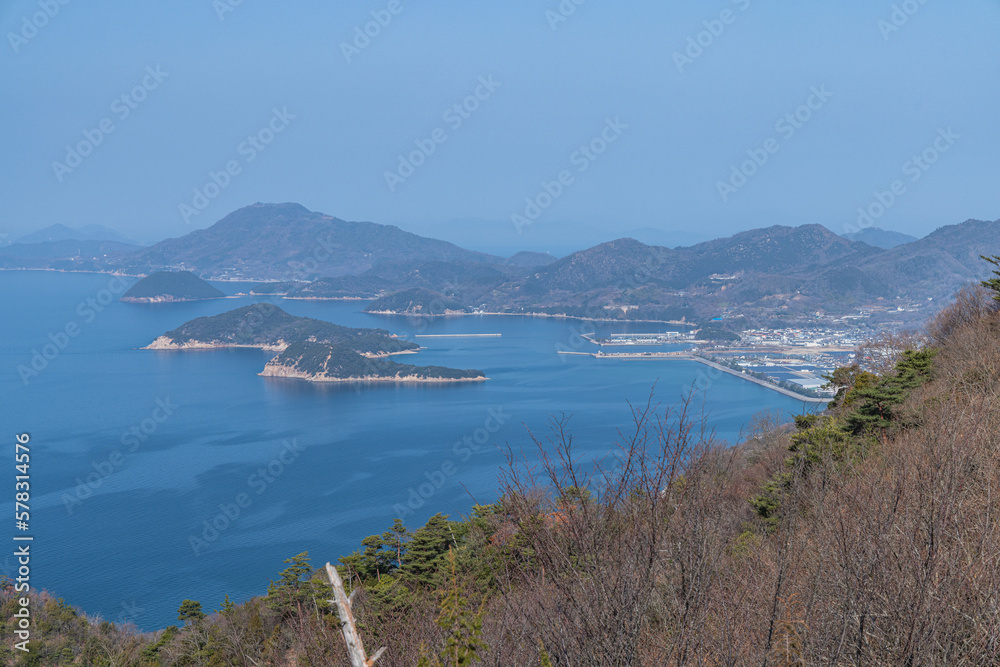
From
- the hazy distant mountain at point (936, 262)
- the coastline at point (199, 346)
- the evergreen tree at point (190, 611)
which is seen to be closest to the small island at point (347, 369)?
the coastline at point (199, 346)

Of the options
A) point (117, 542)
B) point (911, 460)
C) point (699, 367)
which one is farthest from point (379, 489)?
point (699, 367)

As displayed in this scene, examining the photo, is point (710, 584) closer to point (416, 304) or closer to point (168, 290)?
point (416, 304)

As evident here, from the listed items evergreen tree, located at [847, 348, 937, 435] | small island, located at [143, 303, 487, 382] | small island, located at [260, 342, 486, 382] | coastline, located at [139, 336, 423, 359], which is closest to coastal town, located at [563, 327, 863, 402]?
small island, located at [260, 342, 486, 382]

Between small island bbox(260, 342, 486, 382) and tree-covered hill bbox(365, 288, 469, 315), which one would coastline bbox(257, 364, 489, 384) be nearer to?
small island bbox(260, 342, 486, 382)

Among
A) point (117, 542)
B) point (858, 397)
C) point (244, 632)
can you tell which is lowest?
point (117, 542)

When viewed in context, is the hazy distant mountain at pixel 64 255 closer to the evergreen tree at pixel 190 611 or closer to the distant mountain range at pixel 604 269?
the distant mountain range at pixel 604 269

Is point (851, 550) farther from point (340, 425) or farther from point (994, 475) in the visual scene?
point (340, 425)
